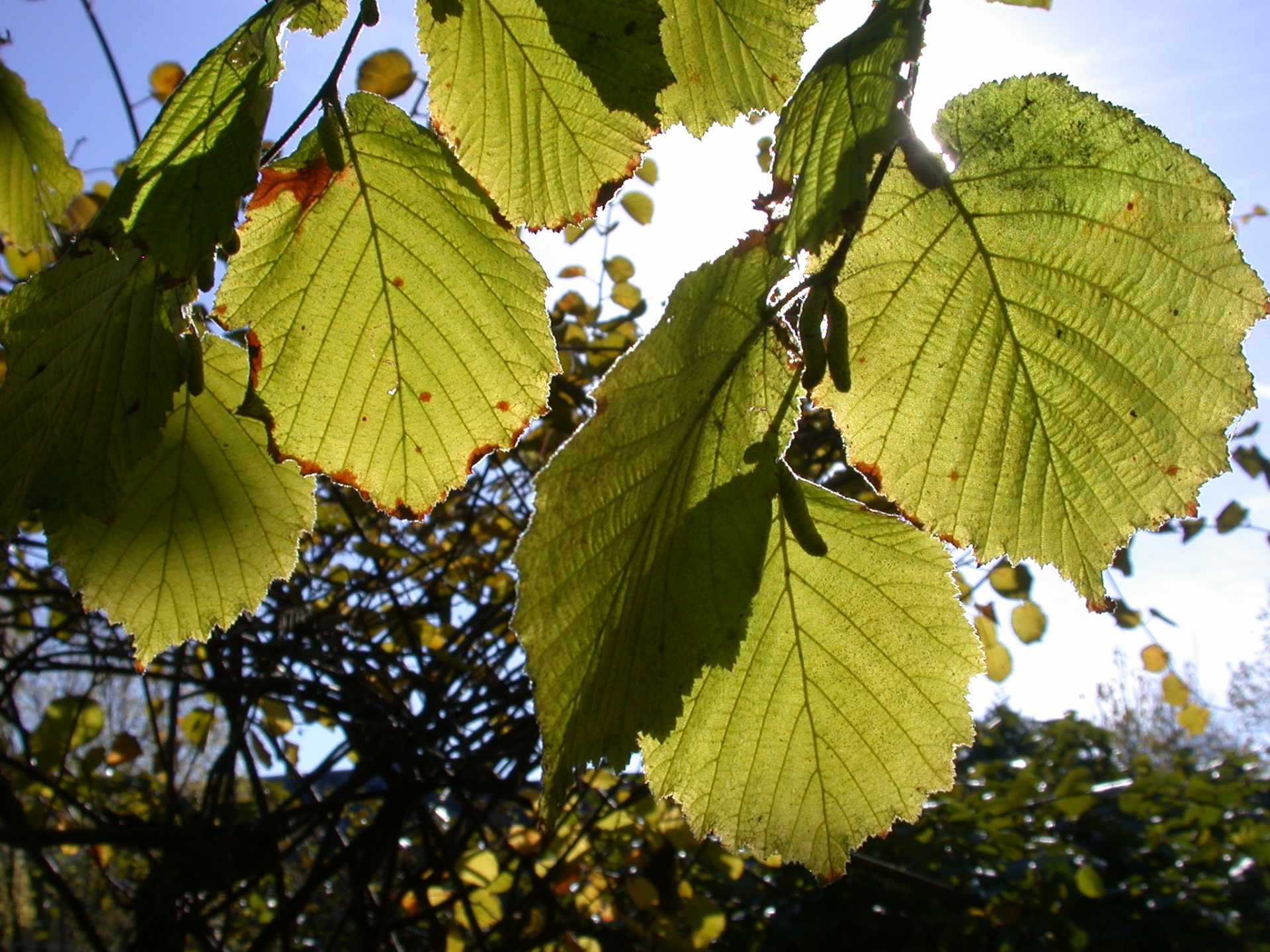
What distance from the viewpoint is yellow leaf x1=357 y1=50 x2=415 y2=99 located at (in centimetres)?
169

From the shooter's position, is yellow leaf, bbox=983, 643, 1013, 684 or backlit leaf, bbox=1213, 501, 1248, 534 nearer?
yellow leaf, bbox=983, 643, 1013, 684

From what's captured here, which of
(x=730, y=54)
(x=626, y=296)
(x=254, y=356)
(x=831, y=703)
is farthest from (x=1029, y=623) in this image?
(x=254, y=356)

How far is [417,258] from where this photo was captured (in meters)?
0.63

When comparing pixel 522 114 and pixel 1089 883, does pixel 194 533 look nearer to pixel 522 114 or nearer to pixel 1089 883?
pixel 522 114

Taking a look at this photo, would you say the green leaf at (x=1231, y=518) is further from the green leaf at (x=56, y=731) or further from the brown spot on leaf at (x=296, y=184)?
the green leaf at (x=56, y=731)

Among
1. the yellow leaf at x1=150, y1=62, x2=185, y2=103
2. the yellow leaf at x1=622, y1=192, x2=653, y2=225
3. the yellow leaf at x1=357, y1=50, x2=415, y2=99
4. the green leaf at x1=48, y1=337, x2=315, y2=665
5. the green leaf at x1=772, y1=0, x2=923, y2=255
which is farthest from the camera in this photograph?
the yellow leaf at x1=622, y1=192, x2=653, y2=225

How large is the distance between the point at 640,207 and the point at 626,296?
229 mm

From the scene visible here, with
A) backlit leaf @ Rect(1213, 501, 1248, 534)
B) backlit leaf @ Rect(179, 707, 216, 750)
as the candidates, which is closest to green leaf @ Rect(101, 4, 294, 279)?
backlit leaf @ Rect(179, 707, 216, 750)

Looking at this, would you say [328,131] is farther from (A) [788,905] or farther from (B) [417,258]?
(A) [788,905]

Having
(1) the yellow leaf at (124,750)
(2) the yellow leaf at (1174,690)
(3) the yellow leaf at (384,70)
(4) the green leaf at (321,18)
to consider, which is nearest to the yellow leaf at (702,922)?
(2) the yellow leaf at (1174,690)

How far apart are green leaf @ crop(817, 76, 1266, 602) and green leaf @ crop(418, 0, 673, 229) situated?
19 cm

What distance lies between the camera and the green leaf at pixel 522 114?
61 centimetres

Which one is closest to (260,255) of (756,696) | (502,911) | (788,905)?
(756,696)

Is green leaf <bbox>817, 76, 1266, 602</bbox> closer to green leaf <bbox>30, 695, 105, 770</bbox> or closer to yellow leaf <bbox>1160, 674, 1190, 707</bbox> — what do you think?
green leaf <bbox>30, 695, 105, 770</bbox>
